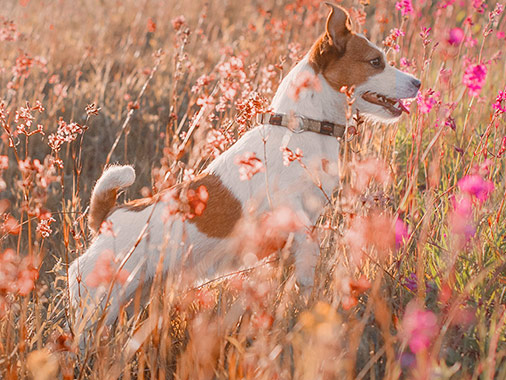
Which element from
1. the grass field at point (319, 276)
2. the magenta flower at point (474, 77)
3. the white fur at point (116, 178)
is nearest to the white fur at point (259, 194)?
the white fur at point (116, 178)

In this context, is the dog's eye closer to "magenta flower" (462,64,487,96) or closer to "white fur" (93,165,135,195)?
"magenta flower" (462,64,487,96)

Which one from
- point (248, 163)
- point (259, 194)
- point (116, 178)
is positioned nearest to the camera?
point (248, 163)

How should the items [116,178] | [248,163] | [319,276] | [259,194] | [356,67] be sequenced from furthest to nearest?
[356,67], [116,178], [259,194], [319,276], [248,163]

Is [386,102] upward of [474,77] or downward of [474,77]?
downward

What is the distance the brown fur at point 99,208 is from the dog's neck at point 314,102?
89 cm

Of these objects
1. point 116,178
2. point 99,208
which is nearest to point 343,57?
point 116,178

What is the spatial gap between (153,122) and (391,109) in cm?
289

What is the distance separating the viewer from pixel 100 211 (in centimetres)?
268

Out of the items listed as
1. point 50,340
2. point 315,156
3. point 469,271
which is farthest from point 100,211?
point 469,271

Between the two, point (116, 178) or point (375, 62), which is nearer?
point (116, 178)

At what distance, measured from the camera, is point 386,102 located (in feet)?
8.94

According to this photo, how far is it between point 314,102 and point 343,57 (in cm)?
27

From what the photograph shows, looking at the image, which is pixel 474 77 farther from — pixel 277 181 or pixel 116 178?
pixel 116 178

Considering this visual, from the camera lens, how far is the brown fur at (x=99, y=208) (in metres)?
2.65
